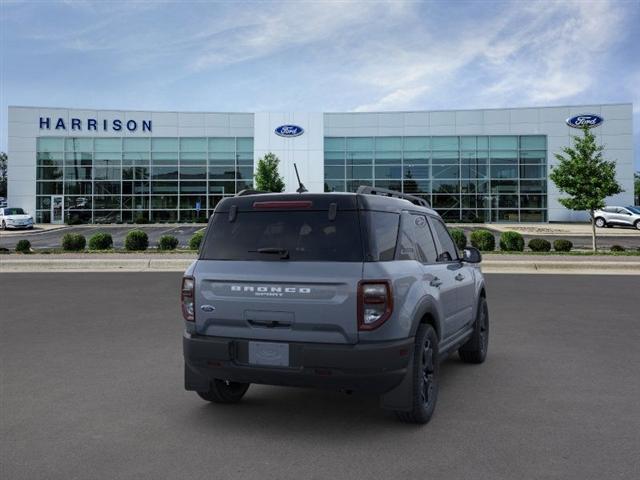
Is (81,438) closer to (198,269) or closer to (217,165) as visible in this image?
(198,269)

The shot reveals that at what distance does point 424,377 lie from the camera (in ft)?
15.2

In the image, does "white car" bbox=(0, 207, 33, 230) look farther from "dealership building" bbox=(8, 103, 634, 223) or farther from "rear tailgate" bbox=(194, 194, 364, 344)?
"rear tailgate" bbox=(194, 194, 364, 344)

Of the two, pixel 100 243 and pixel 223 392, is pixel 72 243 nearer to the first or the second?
pixel 100 243

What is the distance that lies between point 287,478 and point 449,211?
44417 mm

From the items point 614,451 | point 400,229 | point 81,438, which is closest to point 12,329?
point 81,438

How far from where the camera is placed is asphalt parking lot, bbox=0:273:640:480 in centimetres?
372

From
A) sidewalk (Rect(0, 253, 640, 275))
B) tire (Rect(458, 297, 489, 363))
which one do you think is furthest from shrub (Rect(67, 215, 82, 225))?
tire (Rect(458, 297, 489, 363))

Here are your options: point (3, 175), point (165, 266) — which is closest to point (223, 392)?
point (165, 266)

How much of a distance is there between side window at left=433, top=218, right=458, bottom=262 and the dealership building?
39926 mm

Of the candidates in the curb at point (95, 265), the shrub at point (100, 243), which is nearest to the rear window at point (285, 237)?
the curb at point (95, 265)

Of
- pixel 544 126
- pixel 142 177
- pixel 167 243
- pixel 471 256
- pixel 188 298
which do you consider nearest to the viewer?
pixel 188 298

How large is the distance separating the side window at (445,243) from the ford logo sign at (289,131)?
4152cm

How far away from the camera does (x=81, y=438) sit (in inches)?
167

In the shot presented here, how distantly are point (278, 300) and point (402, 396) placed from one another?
114cm
